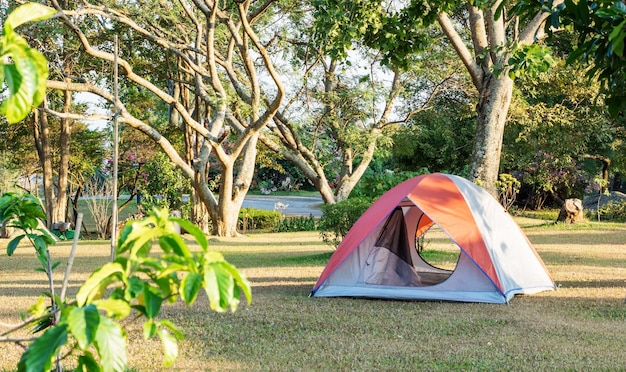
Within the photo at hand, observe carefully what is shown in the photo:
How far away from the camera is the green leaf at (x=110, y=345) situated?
132 centimetres

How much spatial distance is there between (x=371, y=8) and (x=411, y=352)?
5.44 metres

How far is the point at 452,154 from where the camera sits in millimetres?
22312

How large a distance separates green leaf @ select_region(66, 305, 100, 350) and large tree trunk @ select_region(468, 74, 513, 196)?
11.0 meters

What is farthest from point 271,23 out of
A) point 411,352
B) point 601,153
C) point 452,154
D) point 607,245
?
point 601,153

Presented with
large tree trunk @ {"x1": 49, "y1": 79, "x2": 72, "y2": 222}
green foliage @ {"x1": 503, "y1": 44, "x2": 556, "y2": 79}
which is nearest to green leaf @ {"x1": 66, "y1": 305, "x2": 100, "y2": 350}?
green foliage @ {"x1": 503, "y1": 44, "x2": 556, "y2": 79}

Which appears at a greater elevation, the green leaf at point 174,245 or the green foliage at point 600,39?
the green foliage at point 600,39

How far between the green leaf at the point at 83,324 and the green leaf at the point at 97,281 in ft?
0.27

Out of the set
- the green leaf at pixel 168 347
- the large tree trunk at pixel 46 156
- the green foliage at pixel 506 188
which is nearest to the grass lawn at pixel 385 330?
the green leaf at pixel 168 347

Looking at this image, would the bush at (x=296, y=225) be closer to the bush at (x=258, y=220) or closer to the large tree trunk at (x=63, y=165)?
the bush at (x=258, y=220)

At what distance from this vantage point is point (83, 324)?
1301mm

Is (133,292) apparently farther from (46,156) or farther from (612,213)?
(612,213)

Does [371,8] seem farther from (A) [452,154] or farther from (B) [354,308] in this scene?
(A) [452,154]

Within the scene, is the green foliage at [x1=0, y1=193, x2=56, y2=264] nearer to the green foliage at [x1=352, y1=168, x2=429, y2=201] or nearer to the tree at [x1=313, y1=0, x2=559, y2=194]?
the tree at [x1=313, y1=0, x2=559, y2=194]

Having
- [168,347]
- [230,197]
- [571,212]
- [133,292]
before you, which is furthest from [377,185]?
[133,292]
